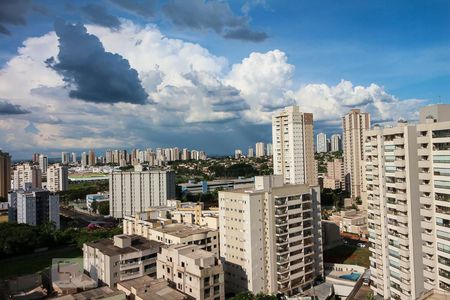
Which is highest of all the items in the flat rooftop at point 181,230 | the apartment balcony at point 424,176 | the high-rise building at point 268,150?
the high-rise building at point 268,150

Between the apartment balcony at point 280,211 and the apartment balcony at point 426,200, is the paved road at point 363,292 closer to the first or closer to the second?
the apartment balcony at point 280,211

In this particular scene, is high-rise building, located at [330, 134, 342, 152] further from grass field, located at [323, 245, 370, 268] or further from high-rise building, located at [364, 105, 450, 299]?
high-rise building, located at [364, 105, 450, 299]

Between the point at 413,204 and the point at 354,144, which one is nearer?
the point at 413,204

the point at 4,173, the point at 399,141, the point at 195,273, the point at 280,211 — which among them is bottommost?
the point at 195,273

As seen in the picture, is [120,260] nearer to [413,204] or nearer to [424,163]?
[413,204]

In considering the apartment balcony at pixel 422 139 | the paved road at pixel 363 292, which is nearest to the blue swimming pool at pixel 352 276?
the paved road at pixel 363 292

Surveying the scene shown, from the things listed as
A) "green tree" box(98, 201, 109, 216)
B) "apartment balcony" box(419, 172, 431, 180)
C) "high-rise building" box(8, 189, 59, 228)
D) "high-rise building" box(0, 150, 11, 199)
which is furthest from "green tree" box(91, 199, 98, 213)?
"apartment balcony" box(419, 172, 431, 180)

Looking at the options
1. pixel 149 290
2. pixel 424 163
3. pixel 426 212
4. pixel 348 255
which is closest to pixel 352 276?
pixel 348 255
